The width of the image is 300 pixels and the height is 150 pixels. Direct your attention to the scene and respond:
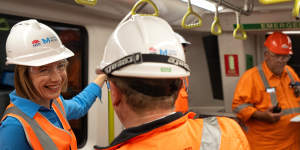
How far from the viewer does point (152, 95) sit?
856 millimetres

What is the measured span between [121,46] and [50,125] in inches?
38.1

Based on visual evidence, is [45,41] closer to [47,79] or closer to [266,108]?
[47,79]

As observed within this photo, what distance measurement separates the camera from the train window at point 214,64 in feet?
16.1

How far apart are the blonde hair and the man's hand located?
241 centimetres

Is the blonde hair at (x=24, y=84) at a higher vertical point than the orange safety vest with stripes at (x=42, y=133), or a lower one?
higher

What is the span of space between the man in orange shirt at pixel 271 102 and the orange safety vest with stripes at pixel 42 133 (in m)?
2.14

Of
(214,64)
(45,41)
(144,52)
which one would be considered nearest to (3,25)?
(45,41)

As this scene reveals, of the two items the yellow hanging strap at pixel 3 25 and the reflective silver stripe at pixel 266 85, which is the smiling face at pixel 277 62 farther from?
the yellow hanging strap at pixel 3 25

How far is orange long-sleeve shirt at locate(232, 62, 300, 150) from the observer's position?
3018 millimetres

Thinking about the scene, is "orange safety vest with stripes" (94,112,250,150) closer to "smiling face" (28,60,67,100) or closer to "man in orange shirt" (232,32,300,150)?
"smiling face" (28,60,67,100)

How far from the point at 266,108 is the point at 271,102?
92 mm

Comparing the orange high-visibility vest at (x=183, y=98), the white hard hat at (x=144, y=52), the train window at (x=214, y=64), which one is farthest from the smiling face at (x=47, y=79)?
the train window at (x=214, y=64)

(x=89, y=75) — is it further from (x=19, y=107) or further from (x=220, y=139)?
(x=220, y=139)

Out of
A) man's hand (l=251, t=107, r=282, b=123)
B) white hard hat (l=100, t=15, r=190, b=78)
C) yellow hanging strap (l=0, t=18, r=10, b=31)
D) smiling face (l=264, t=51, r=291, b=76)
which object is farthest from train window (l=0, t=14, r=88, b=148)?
smiling face (l=264, t=51, r=291, b=76)
